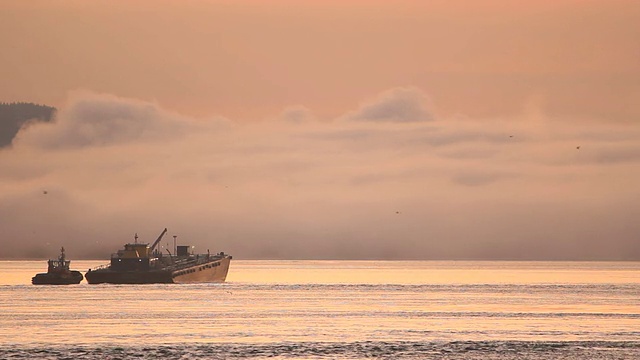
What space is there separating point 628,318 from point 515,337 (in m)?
34.3

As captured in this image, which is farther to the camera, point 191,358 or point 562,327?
point 562,327

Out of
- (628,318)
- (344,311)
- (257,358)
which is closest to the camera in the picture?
(257,358)

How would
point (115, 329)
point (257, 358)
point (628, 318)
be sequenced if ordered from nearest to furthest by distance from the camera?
point (257, 358) < point (115, 329) < point (628, 318)

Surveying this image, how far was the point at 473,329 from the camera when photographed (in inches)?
4414

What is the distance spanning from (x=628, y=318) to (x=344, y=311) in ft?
110

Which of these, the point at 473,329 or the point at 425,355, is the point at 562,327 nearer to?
the point at 473,329


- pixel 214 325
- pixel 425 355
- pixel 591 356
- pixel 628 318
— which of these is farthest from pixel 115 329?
pixel 628 318

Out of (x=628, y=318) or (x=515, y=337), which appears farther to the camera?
(x=628, y=318)

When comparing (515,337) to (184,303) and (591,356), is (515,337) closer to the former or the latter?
(591,356)

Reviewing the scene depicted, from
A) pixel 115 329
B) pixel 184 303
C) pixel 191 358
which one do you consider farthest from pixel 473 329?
pixel 184 303

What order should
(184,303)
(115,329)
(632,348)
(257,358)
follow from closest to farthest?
(257,358) → (632,348) → (115,329) → (184,303)

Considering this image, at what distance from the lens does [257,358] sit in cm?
8075

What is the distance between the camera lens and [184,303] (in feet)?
550

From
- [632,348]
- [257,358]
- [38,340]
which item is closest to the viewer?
[257,358]
